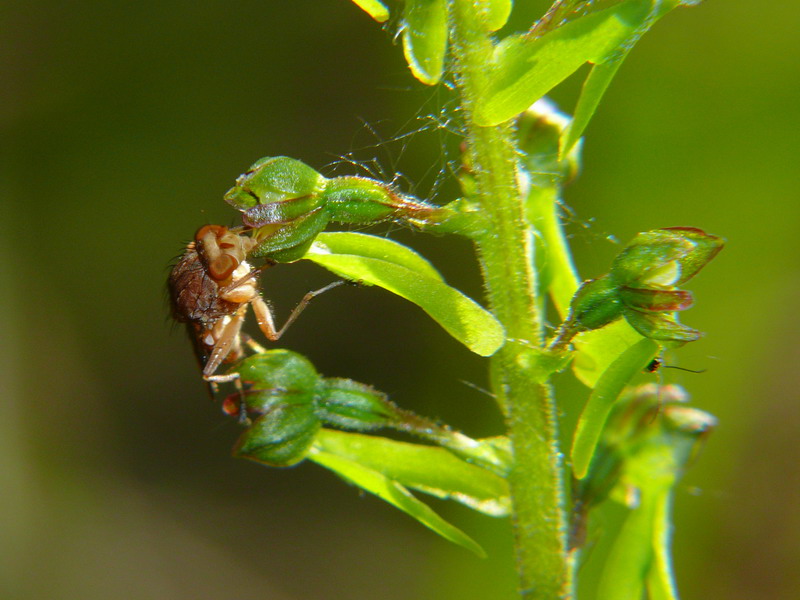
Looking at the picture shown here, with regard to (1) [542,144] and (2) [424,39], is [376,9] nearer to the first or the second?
(2) [424,39]

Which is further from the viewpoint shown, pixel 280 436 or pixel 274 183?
pixel 280 436

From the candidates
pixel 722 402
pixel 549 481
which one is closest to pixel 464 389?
pixel 722 402

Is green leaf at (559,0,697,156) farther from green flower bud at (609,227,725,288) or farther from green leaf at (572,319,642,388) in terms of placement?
green leaf at (572,319,642,388)

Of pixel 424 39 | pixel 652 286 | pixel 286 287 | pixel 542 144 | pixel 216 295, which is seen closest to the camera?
pixel 652 286

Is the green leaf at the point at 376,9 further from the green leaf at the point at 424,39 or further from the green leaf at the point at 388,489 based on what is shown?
the green leaf at the point at 388,489

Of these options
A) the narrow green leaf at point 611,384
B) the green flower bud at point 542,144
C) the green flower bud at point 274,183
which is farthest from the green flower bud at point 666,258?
the green flower bud at point 274,183

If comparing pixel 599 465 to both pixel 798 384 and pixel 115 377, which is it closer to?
pixel 798 384

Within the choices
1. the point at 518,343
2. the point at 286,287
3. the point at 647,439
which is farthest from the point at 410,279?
the point at 286,287
